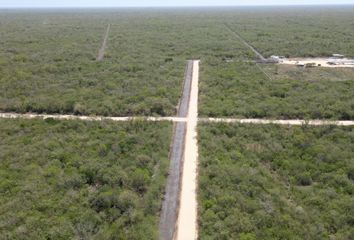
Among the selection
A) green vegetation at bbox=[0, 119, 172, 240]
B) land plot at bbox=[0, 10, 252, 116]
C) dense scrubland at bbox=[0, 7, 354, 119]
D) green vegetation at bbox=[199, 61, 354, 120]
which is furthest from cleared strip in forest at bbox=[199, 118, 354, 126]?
green vegetation at bbox=[0, 119, 172, 240]

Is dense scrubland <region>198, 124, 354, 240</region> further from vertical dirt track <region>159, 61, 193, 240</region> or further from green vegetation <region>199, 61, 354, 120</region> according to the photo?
green vegetation <region>199, 61, 354, 120</region>

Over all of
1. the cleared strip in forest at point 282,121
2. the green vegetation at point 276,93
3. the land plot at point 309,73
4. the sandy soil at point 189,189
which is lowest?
the sandy soil at point 189,189

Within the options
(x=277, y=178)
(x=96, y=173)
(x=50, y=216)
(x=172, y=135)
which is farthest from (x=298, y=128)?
(x=50, y=216)

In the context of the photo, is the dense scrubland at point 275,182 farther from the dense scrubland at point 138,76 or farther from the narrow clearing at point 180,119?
the dense scrubland at point 138,76

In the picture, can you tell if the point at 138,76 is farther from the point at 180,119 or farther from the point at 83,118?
the point at 180,119

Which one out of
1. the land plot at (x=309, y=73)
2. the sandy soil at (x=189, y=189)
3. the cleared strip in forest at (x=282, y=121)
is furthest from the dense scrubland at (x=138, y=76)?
the sandy soil at (x=189, y=189)

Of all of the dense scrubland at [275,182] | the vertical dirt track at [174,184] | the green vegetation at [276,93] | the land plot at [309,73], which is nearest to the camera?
the dense scrubland at [275,182]

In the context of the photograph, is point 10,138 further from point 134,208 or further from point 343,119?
point 343,119
